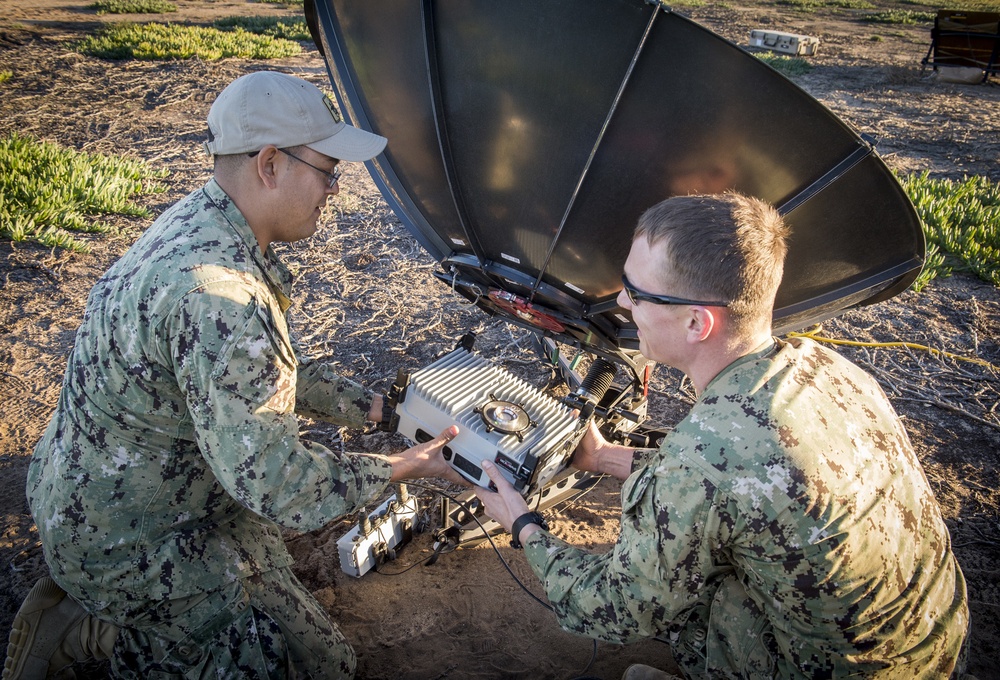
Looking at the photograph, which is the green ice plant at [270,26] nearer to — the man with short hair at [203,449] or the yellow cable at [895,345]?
the yellow cable at [895,345]

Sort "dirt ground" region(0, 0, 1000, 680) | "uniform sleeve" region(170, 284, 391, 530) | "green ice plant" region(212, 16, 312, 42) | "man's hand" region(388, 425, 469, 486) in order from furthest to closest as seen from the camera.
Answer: "green ice plant" region(212, 16, 312, 42) < "dirt ground" region(0, 0, 1000, 680) < "man's hand" region(388, 425, 469, 486) < "uniform sleeve" region(170, 284, 391, 530)

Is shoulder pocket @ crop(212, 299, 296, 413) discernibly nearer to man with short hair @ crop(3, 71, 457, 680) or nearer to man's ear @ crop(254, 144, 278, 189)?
man with short hair @ crop(3, 71, 457, 680)

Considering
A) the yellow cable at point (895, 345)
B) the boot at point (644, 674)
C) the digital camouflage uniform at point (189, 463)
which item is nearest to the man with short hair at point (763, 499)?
the boot at point (644, 674)

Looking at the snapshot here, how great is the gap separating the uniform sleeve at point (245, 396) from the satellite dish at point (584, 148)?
3.76 feet

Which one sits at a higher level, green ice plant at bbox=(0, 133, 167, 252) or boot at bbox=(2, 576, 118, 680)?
green ice plant at bbox=(0, 133, 167, 252)

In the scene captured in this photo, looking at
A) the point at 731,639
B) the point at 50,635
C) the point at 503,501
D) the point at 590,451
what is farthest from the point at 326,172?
the point at 731,639

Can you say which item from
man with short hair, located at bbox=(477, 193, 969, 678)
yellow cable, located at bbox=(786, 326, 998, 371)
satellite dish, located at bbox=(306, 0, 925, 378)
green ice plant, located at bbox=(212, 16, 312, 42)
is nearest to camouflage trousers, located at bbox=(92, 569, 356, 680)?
man with short hair, located at bbox=(477, 193, 969, 678)

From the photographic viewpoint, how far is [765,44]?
62.3 feet

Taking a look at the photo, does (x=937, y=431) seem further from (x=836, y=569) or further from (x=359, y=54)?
(x=359, y=54)

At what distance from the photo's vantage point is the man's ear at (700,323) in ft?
6.94

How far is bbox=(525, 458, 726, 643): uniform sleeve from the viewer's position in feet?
6.50

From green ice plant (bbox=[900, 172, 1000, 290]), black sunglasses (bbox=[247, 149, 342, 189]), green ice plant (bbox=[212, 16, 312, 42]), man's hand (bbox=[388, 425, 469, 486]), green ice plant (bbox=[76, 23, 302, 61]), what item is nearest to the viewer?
black sunglasses (bbox=[247, 149, 342, 189])

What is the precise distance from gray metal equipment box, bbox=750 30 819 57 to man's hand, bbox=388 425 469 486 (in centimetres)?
2000

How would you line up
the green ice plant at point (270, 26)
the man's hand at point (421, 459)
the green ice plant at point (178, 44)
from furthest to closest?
1. the green ice plant at point (270, 26)
2. the green ice plant at point (178, 44)
3. the man's hand at point (421, 459)
